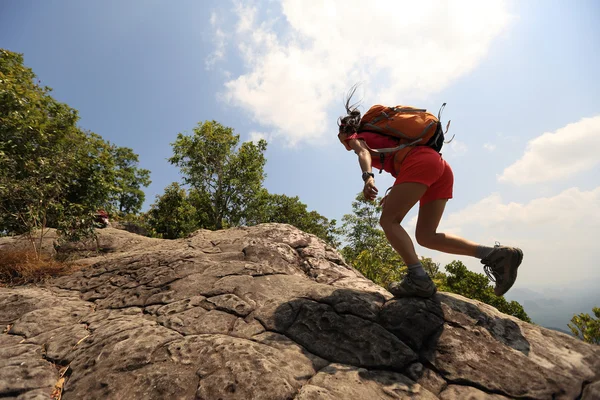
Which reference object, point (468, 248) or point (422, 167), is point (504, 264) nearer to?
point (468, 248)

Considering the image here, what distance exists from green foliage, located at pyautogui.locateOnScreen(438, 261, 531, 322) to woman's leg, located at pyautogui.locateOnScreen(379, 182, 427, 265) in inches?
308

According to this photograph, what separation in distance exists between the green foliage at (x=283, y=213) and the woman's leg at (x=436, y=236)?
18.6 metres

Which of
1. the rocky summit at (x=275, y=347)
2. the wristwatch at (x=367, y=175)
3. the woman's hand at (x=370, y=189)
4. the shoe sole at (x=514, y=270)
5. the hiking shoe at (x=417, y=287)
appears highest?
the wristwatch at (x=367, y=175)

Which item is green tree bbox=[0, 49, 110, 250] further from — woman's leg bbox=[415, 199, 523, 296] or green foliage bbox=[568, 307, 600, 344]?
green foliage bbox=[568, 307, 600, 344]

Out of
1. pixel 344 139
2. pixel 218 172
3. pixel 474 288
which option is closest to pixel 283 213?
pixel 218 172

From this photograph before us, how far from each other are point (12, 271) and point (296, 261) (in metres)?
4.44

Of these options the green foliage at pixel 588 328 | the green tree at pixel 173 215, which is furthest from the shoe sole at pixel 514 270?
the green tree at pixel 173 215

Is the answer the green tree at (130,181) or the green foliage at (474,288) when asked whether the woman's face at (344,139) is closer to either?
the green foliage at (474,288)

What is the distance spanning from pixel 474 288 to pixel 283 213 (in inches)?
610

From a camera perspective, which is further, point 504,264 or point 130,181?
point 130,181

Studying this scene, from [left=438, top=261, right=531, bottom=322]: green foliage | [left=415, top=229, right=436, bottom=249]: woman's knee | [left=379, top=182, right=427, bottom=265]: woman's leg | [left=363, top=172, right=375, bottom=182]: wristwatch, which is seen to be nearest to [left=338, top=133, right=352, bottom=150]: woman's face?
[left=363, top=172, right=375, bottom=182]: wristwatch

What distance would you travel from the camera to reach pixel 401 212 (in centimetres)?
247

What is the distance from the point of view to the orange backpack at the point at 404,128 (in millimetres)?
2490

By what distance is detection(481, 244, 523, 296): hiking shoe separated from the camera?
240 centimetres
